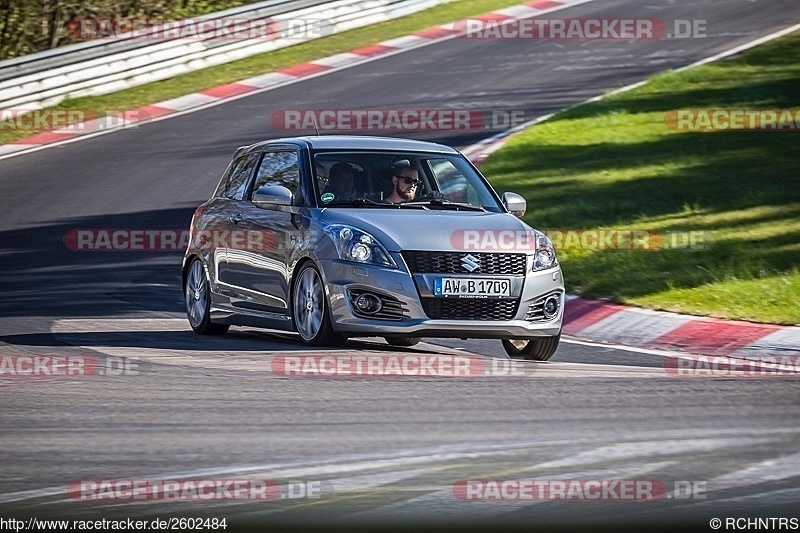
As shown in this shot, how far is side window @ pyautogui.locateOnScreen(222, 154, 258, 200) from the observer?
39.4 ft

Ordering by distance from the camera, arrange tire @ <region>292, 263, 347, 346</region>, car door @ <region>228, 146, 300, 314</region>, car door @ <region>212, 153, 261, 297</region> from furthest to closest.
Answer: car door @ <region>212, 153, 261, 297</region>, car door @ <region>228, 146, 300, 314</region>, tire @ <region>292, 263, 347, 346</region>

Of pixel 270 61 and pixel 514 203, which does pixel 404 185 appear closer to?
pixel 514 203

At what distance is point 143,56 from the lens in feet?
88.7

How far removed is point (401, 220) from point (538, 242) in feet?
3.29

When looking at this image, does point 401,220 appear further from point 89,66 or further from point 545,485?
point 89,66

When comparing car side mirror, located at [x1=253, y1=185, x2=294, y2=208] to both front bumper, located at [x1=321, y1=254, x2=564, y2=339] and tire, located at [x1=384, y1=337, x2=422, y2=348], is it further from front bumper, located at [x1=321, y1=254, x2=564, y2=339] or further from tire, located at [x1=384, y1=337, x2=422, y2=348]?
tire, located at [x1=384, y1=337, x2=422, y2=348]

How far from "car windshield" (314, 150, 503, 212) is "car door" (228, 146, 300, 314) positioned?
1.04 feet

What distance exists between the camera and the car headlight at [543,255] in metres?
10.1

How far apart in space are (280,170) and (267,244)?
0.76 meters

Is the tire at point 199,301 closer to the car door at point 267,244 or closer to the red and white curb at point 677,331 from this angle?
the car door at point 267,244

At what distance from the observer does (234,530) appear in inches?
202

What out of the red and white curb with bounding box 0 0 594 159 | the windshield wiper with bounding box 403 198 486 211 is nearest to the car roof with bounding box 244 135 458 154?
the windshield wiper with bounding box 403 198 486 211

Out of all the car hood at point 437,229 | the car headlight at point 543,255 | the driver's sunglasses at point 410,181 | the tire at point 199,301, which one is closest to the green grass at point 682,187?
the car headlight at point 543,255

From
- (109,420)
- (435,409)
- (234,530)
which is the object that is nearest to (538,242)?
(435,409)
